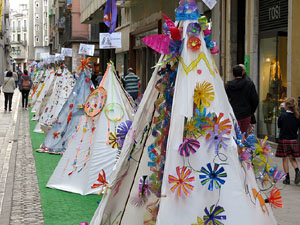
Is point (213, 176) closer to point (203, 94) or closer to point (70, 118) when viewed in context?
point (203, 94)

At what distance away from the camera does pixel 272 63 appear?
14281 millimetres

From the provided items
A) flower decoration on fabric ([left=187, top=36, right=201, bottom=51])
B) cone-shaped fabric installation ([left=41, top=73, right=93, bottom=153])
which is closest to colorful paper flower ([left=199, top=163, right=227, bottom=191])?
flower decoration on fabric ([left=187, top=36, right=201, bottom=51])

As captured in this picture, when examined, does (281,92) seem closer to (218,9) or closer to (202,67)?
(218,9)

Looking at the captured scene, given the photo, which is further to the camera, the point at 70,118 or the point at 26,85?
the point at 26,85

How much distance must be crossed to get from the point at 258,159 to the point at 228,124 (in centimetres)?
64

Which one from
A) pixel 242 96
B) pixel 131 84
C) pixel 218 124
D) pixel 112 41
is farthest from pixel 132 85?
pixel 218 124

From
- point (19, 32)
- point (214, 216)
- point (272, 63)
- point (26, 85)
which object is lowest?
point (214, 216)

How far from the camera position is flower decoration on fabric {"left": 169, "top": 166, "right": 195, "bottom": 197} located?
5000 millimetres

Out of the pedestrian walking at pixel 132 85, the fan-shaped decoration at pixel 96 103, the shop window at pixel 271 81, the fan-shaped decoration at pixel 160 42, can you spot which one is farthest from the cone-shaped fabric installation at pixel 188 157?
the pedestrian walking at pixel 132 85

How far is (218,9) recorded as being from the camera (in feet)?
58.2

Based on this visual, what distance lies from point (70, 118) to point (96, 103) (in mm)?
3505

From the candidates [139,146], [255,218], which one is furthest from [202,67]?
[255,218]

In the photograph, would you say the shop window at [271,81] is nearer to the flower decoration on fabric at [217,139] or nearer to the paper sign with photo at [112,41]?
the paper sign with photo at [112,41]

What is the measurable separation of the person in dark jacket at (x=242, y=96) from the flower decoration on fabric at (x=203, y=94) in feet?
14.9
